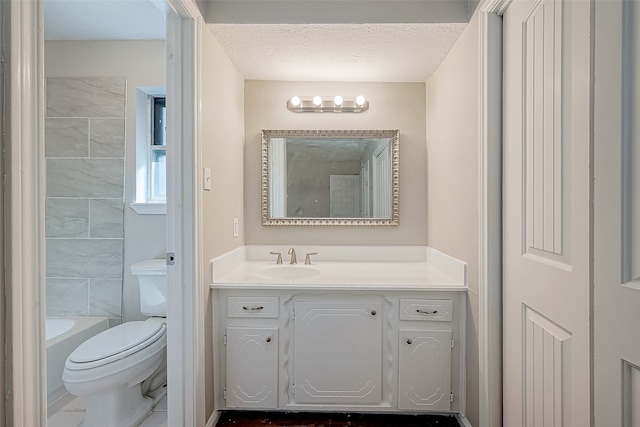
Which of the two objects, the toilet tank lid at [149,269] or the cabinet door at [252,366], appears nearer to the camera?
the cabinet door at [252,366]

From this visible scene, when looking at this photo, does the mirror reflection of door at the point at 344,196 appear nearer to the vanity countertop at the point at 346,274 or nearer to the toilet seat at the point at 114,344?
the vanity countertop at the point at 346,274

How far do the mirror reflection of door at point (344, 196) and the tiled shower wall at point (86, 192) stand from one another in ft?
4.77

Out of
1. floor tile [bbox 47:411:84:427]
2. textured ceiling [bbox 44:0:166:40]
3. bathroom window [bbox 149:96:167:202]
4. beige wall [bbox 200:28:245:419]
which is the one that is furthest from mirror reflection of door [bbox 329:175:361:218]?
floor tile [bbox 47:411:84:427]

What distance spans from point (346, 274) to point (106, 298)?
167 cm

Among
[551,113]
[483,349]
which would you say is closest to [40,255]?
[551,113]

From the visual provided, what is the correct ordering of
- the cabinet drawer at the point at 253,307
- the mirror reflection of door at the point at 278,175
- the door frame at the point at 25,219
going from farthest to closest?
the mirror reflection of door at the point at 278,175 < the cabinet drawer at the point at 253,307 < the door frame at the point at 25,219

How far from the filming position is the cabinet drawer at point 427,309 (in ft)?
5.76

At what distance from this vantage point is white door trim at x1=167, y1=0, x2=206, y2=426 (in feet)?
4.96

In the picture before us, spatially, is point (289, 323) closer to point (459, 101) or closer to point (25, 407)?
point (25, 407)

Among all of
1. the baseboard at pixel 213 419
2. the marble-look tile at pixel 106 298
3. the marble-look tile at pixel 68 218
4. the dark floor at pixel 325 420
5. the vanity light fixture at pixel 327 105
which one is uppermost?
the vanity light fixture at pixel 327 105

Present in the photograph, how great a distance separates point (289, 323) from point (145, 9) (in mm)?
1979

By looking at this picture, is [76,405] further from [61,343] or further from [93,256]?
[93,256]

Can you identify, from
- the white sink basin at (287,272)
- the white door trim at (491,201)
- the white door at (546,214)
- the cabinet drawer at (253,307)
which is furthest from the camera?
the white sink basin at (287,272)

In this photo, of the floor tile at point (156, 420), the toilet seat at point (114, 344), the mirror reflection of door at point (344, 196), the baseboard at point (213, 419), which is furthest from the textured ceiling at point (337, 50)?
the floor tile at point (156, 420)
